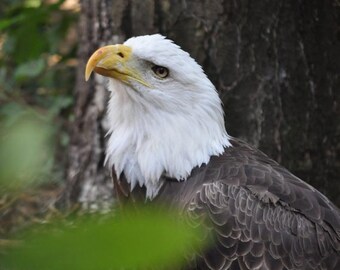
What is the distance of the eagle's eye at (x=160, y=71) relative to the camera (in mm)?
3193

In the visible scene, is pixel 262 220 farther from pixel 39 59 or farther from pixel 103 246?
pixel 39 59

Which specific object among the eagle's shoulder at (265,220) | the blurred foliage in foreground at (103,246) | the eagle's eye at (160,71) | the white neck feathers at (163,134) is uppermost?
the blurred foliage in foreground at (103,246)

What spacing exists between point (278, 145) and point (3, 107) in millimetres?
2218

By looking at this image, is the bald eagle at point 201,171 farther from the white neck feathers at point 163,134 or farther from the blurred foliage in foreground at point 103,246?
the blurred foliage in foreground at point 103,246

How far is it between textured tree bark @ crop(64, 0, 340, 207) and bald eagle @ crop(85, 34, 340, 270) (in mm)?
766

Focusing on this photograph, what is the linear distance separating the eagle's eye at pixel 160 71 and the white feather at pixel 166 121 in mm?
21

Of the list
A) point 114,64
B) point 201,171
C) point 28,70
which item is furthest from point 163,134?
point 28,70

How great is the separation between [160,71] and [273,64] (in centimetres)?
124

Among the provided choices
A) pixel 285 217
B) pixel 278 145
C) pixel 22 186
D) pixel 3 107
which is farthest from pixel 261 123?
pixel 22 186

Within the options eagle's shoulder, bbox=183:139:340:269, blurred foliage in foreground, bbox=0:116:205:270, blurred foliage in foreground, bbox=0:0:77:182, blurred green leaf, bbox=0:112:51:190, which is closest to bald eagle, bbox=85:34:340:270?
eagle's shoulder, bbox=183:139:340:269

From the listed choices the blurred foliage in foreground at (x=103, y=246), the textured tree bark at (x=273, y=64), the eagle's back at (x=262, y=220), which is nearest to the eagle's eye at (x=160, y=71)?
the eagle's back at (x=262, y=220)

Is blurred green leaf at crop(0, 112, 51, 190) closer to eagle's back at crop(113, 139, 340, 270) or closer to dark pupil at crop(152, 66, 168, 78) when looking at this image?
eagle's back at crop(113, 139, 340, 270)

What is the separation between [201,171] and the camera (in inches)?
127

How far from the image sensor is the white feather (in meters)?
3.20
